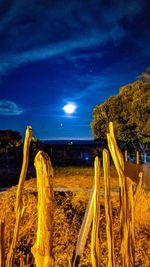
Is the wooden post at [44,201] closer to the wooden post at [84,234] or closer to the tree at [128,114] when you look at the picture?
the wooden post at [84,234]

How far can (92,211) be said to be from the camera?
2084 millimetres

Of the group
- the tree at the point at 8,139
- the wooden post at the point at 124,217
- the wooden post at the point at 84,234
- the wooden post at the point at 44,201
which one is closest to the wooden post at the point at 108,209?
the wooden post at the point at 124,217

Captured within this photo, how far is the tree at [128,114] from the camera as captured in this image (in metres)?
11.9

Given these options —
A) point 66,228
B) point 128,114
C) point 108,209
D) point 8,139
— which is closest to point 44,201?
point 108,209

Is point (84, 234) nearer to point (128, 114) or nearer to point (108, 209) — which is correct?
point (108, 209)

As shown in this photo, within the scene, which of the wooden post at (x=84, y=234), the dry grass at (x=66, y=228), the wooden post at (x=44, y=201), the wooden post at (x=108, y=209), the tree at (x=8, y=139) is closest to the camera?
the wooden post at (x=44, y=201)

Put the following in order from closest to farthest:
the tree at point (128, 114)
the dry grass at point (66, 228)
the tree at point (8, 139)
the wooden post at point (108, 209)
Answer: the wooden post at point (108, 209)
the dry grass at point (66, 228)
the tree at point (128, 114)
the tree at point (8, 139)

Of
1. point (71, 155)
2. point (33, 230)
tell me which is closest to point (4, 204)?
point (33, 230)

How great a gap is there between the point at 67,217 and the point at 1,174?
9.33 m

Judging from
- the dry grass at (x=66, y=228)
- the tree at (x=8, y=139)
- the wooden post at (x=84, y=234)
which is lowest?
the dry grass at (x=66, y=228)

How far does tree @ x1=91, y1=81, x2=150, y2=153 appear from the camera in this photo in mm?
11906

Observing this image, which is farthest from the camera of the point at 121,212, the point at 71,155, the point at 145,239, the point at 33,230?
the point at 71,155

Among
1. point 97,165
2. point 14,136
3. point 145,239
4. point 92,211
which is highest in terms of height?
point 14,136

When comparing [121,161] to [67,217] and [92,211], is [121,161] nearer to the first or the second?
[92,211]
